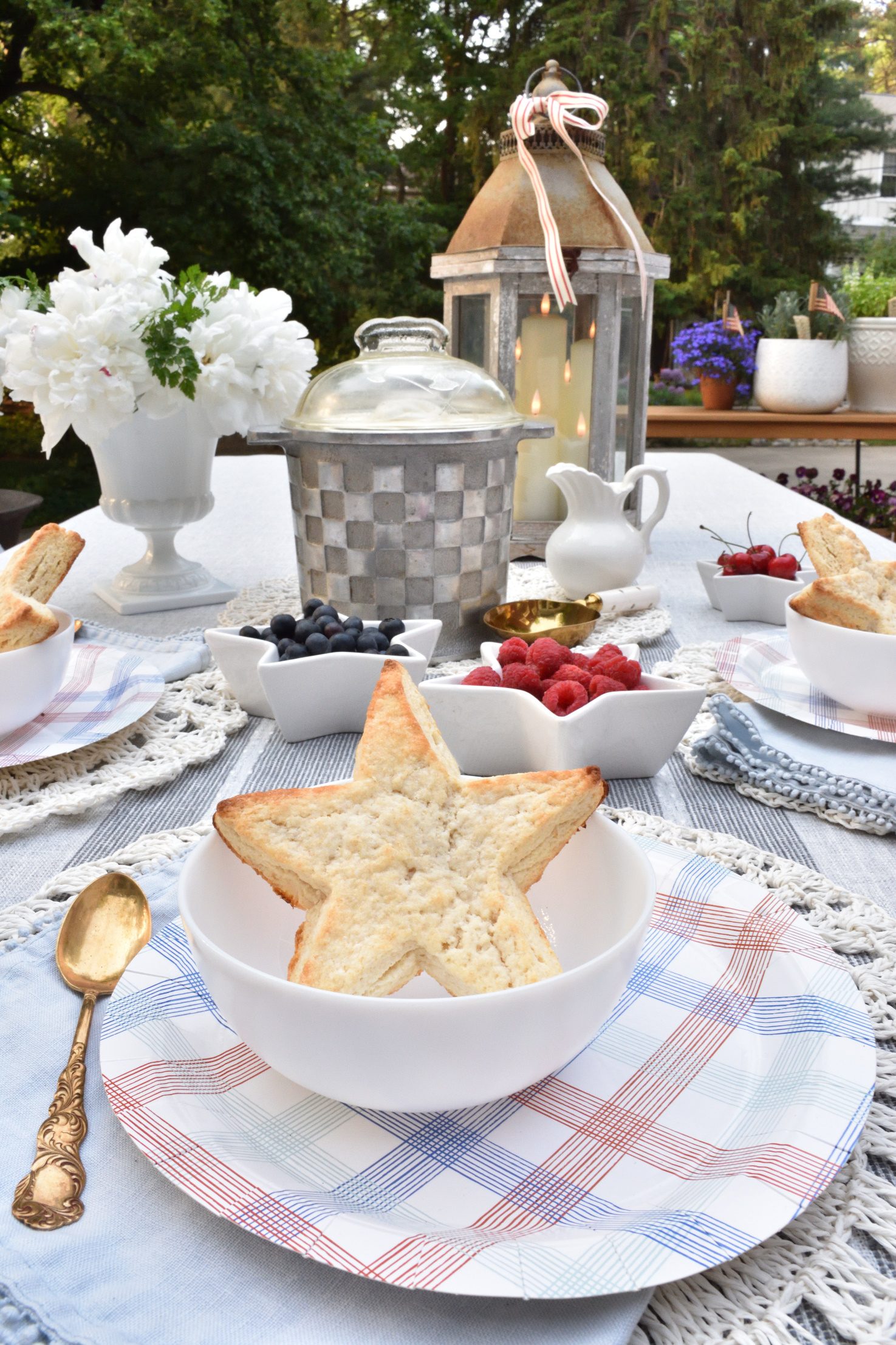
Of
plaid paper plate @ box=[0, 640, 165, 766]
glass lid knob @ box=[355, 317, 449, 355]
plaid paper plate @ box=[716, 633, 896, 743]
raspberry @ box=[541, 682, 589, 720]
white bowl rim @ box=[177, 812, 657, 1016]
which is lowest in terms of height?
plaid paper plate @ box=[0, 640, 165, 766]

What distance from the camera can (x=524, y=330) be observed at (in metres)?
1.38

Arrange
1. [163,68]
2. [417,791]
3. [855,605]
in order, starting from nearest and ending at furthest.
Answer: [417,791], [855,605], [163,68]

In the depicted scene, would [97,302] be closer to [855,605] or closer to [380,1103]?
[855,605]

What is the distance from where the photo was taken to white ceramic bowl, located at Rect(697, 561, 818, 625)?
111 centimetres

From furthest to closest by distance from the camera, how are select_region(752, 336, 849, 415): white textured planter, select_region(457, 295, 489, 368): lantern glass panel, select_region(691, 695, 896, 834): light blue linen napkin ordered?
select_region(752, 336, 849, 415): white textured planter < select_region(457, 295, 489, 368): lantern glass panel < select_region(691, 695, 896, 834): light blue linen napkin

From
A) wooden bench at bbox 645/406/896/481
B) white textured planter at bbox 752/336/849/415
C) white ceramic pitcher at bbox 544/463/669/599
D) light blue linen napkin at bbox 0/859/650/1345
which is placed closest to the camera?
light blue linen napkin at bbox 0/859/650/1345

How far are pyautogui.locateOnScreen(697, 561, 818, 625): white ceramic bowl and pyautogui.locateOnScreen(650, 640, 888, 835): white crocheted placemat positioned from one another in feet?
0.30

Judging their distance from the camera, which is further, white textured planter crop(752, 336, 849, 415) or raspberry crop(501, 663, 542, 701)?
white textured planter crop(752, 336, 849, 415)

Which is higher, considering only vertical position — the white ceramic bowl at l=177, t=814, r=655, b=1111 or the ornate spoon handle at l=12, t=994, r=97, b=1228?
the white ceramic bowl at l=177, t=814, r=655, b=1111

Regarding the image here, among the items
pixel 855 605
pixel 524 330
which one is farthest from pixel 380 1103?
pixel 524 330

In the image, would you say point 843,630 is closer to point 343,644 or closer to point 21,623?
point 343,644

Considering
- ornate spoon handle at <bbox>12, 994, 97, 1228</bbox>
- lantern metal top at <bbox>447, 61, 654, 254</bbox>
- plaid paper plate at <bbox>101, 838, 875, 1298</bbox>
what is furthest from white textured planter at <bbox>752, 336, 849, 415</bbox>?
ornate spoon handle at <bbox>12, 994, 97, 1228</bbox>

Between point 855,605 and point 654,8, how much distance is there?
864 centimetres

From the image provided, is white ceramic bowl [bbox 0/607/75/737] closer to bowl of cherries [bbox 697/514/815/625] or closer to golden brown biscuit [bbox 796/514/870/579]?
golden brown biscuit [bbox 796/514/870/579]
